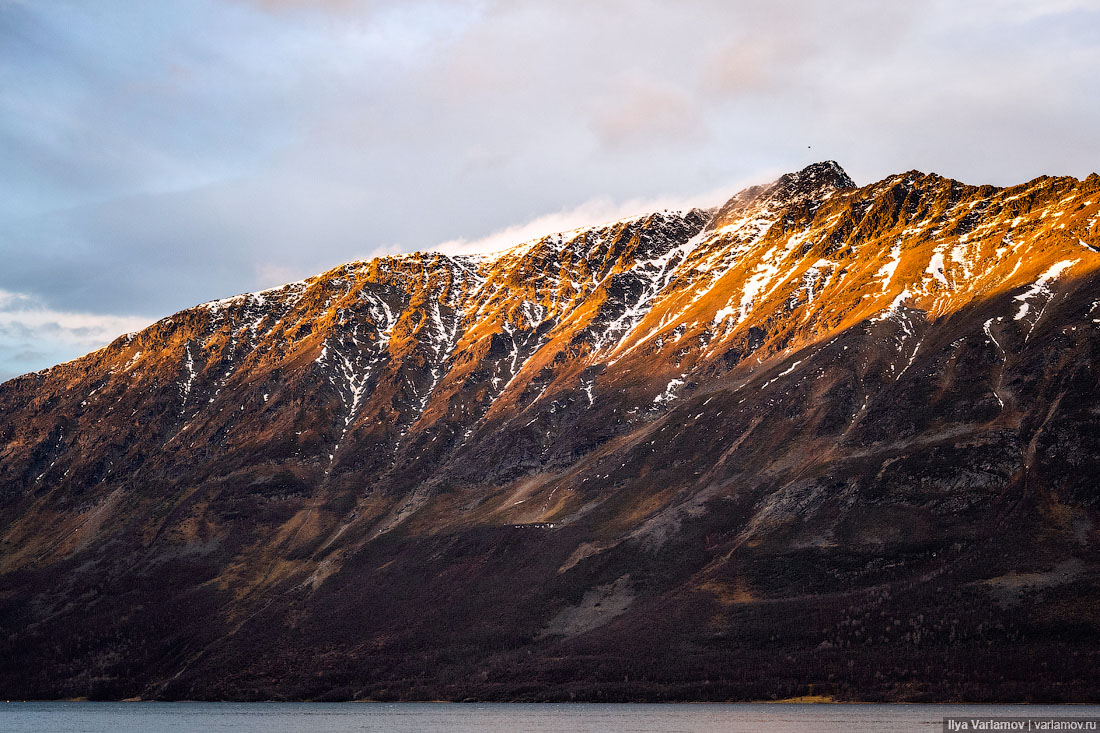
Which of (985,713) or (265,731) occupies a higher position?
(265,731)

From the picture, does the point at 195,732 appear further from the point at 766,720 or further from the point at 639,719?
the point at 766,720

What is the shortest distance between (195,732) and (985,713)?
442ft

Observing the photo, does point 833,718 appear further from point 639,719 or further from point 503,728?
point 503,728

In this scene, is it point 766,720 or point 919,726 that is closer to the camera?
point 919,726

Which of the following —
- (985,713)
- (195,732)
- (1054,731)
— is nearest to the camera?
(1054,731)

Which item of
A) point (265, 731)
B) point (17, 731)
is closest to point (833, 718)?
point (265, 731)

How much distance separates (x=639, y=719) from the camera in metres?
198

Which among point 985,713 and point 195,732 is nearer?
point 985,713

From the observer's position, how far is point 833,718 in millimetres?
186625

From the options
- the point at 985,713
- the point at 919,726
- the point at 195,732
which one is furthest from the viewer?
the point at 195,732

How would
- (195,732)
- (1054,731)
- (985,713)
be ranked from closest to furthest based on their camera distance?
(1054,731)
(985,713)
(195,732)

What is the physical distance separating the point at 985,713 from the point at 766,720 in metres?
35.6

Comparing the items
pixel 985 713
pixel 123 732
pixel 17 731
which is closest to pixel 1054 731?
pixel 985 713

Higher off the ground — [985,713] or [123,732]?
[123,732]
